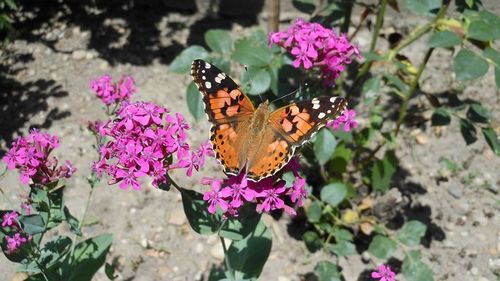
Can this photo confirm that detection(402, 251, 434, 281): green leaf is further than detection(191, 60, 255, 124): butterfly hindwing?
Yes

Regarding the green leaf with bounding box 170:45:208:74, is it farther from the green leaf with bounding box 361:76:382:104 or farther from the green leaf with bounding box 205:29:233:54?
the green leaf with bounding box 361:76:382:104

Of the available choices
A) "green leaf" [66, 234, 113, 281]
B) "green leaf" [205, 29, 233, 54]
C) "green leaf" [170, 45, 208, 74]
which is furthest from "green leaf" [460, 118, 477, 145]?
"green leaf" [66, 234, 113, 281]

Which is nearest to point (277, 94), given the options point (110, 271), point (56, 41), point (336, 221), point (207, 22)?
point (336, 221)

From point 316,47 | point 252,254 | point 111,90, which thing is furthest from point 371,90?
point 111,90

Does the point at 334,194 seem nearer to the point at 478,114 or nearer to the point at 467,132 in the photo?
the point at 467,132

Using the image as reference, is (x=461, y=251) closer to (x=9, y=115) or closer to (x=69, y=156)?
(x=69, y=156)

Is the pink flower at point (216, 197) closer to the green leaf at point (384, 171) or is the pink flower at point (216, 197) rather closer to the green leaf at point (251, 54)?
the green leaf at point (251, 54)

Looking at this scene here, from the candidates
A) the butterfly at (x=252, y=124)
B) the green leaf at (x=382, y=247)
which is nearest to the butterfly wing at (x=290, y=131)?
the butterfly at (x=252, y=124)
